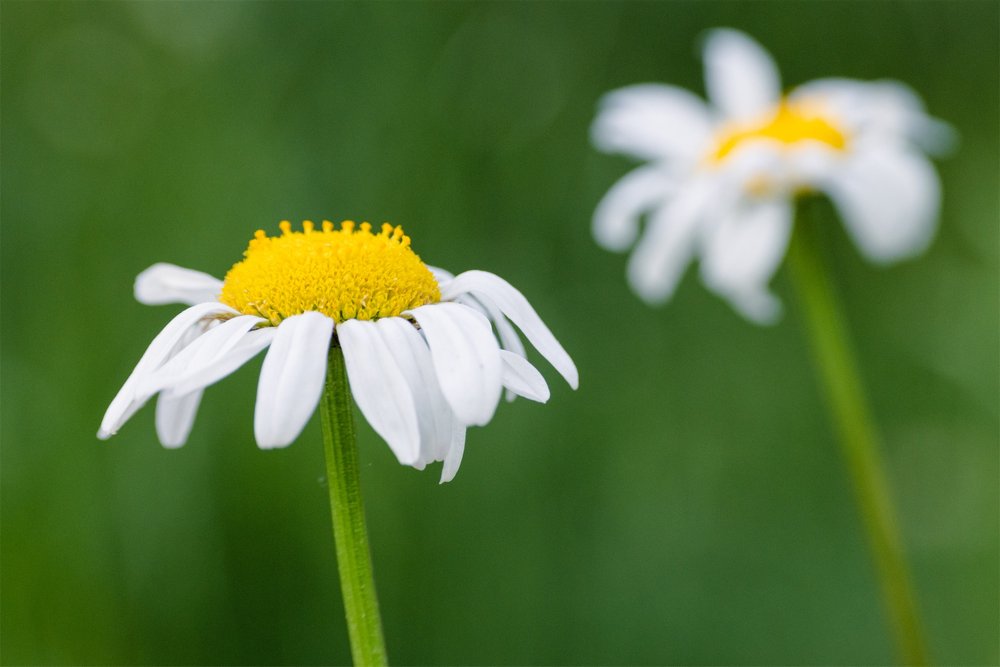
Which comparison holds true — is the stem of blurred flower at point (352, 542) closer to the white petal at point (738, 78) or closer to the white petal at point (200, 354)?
the white petal at point (200, 354)

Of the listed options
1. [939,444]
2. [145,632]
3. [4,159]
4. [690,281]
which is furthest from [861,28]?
[145,632]

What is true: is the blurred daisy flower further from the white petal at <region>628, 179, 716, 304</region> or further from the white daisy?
the white daisy

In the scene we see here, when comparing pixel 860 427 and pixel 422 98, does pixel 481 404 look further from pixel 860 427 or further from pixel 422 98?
pixel 422 98

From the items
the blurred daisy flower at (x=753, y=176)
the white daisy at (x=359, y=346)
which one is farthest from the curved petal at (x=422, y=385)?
the blurred daisy flower at (x=753, y=176)

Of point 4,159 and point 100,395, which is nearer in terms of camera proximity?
point 100,395

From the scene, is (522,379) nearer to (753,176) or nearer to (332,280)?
(332,280)
